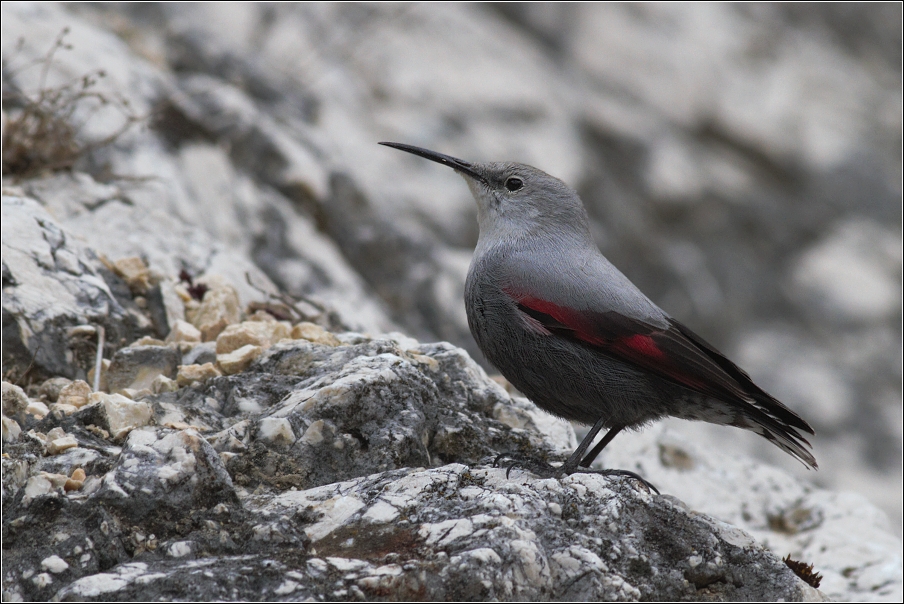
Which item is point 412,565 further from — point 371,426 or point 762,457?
point 762,457

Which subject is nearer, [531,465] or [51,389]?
[531,465]

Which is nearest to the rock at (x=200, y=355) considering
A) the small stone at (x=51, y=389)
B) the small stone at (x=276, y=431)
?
the small stone at (x=51, y=389)

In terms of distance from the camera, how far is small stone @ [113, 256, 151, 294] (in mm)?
4758

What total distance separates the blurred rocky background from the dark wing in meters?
2.07

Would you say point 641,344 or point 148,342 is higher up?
point 641,344

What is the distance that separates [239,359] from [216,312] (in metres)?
0.71

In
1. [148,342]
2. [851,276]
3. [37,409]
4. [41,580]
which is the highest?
[851,276]

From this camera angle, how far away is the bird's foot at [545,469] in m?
3.42

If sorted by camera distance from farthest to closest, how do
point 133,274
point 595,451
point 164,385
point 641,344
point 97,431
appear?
1. point 133,274
2. point 595,451
3. point 164,385
4. point 641,344
5. point 97,431

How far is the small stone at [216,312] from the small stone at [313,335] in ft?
1.19

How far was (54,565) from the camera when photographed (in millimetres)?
2633

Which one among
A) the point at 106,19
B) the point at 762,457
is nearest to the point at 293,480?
the point at 106,19

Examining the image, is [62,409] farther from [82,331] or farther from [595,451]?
[595,451]

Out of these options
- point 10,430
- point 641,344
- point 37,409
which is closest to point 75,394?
point 37,409
